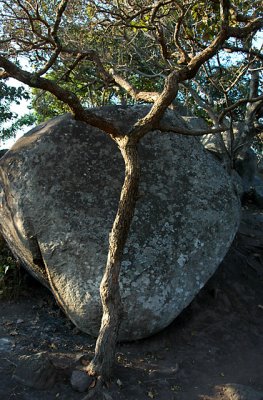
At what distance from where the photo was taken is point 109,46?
10320 millimetres

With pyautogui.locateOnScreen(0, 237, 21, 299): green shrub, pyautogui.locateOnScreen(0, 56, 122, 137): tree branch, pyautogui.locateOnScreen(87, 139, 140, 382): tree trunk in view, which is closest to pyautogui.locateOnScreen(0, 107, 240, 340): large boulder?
pyautogui.locateOnScreen(0, 237, 21, 299): green shrub

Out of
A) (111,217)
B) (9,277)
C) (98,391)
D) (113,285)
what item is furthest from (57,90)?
(9,277)

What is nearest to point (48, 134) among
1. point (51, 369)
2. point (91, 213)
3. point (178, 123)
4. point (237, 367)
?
point (91, 213)

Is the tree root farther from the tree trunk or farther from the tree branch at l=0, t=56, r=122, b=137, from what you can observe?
the tree branch at l=0, t=56, r=122, b=137

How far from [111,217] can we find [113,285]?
1192 millimetres

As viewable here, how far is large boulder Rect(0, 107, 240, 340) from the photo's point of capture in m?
4.45

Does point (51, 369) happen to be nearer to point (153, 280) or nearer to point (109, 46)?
point (153, 280)

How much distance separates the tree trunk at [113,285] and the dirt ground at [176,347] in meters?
0.20

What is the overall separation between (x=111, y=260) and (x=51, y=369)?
97 centimetres

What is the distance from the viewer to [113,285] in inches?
149

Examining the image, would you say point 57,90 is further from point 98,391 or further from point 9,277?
point 9,277

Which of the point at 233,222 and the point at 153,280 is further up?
the point at 233,222

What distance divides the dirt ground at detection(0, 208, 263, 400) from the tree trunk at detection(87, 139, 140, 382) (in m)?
0.20

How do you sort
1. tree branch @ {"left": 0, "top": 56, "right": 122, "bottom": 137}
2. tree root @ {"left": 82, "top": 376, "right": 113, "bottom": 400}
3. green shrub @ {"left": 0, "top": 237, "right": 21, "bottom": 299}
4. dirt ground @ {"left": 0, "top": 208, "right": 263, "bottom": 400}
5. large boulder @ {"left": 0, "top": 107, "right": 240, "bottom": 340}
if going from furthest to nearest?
green shrub @ {"left": 0, "top": 237, "right": 21, "bottom": 299} < large boulder @ {"left": 0, "top": 107, "right": 240, "bottom": 340} < tree branch @ {"left": 0, "top": 56, "right": 122, "bottom": 137} < dirt ground @ {"left": 0, "top": 208, "right": 263, "bottom": 400} < tree root @ {"left": 82, "top": 376, "right": 113, "bottom": 400}
